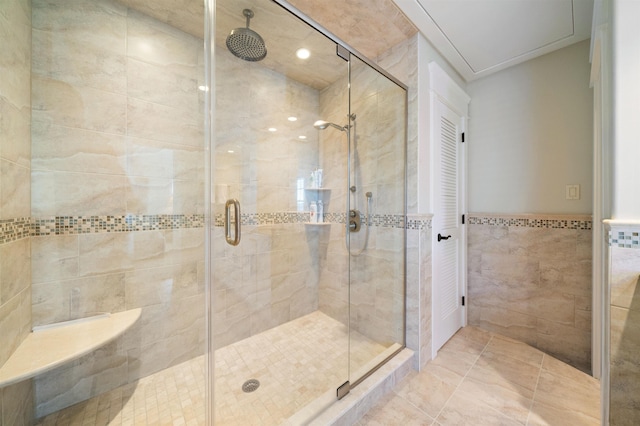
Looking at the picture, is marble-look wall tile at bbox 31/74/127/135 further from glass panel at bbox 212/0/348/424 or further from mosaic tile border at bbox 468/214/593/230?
mosaic tile border at bbox 468/214/593/230

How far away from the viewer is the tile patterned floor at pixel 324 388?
121 centimetres

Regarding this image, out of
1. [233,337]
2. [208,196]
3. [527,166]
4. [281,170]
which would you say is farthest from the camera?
[527,166]

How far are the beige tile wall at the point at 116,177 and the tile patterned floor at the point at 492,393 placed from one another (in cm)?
137

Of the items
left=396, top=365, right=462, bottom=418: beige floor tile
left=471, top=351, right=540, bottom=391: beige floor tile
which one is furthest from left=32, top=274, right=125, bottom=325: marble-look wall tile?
left=471, top=351, right=540, bottom=391: beige floor tile

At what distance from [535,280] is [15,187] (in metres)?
3.25

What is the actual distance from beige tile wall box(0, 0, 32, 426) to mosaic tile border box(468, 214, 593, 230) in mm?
2990

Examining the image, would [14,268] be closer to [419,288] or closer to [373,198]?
[373,198]

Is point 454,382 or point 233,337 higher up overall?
point 233,337

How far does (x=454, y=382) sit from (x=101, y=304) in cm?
219

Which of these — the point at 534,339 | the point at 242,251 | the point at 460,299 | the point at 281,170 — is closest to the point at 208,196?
the point at 242,251

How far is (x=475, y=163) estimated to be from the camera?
2.15m

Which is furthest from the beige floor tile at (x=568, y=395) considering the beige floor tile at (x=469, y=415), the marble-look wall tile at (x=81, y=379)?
the marble-look wall tile at (x=81, y=379)

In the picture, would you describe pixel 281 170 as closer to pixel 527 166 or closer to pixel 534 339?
pixel 527 166

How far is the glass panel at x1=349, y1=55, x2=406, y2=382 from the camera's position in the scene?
1.71m
